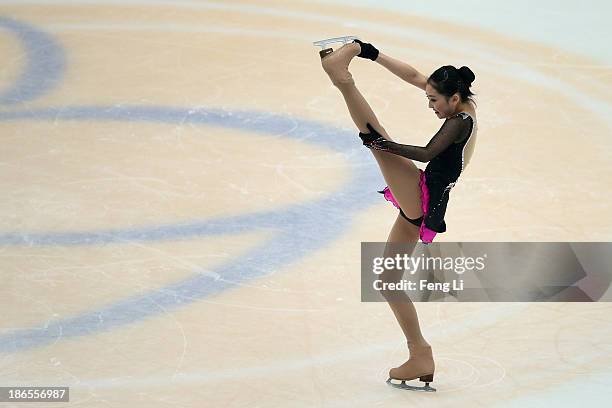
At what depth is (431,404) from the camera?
529 centimetres

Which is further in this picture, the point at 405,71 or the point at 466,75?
the point at 405,71

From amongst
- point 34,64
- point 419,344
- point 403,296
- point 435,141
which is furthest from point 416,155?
point 34,64

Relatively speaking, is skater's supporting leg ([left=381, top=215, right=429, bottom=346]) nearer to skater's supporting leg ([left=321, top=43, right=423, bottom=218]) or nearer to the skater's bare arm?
skater's supporting leg ([left=321, top=43, right=423, bottom=218])

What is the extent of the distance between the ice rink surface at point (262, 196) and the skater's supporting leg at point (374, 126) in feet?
3.04

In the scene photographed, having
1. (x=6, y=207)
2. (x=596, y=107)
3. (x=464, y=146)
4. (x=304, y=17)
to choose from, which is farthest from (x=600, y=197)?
(x=304, y=17)

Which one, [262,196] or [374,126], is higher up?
[374,126]

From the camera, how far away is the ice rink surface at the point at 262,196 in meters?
5.64

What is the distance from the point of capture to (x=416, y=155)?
5.02m

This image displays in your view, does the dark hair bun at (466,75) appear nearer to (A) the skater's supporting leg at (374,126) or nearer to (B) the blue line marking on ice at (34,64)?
(A) the skater's supporting leg at (374,126)

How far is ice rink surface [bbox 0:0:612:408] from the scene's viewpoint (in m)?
5.64

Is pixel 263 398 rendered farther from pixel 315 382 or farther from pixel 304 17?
pixel 304 17

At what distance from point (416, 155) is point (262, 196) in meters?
2.82

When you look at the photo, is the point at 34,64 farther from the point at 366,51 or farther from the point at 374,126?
the point at 374,126

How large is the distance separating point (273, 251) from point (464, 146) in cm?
202
